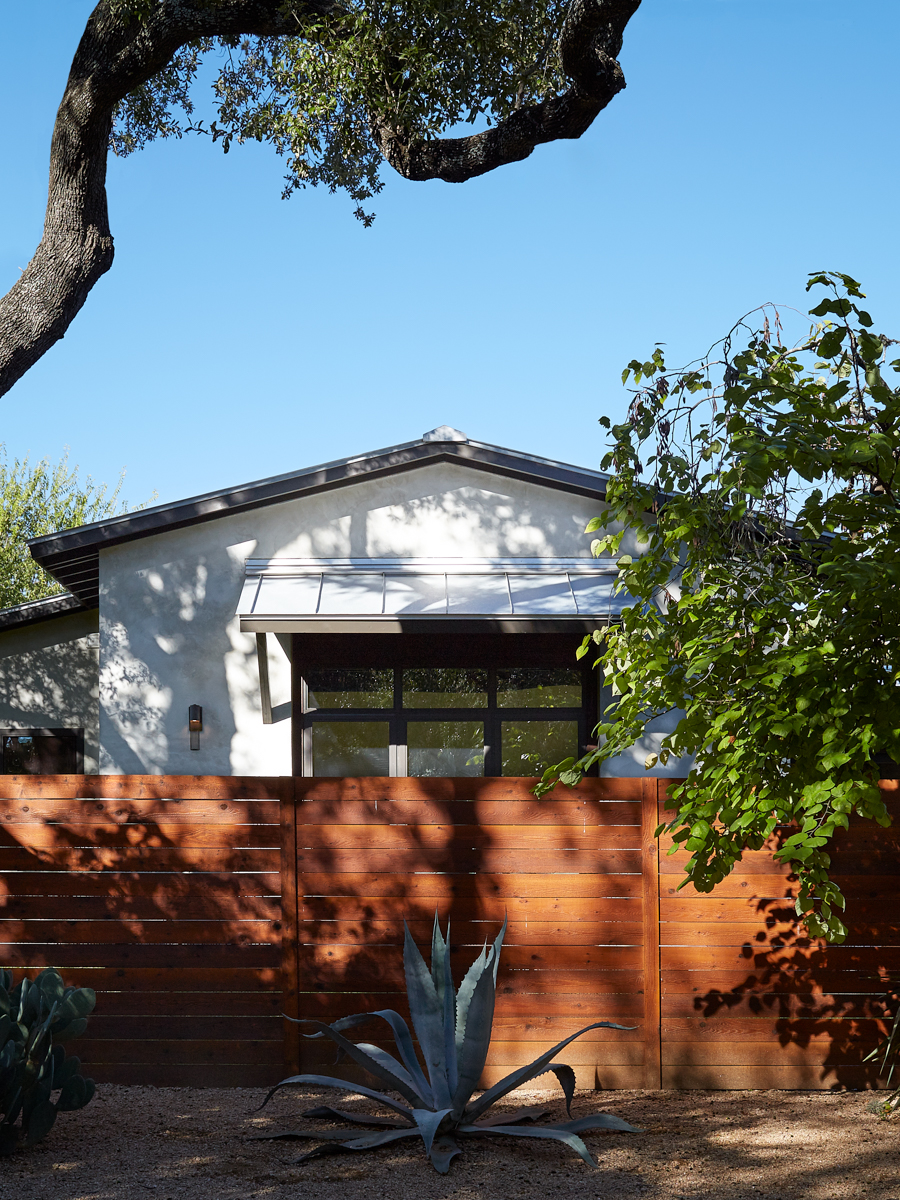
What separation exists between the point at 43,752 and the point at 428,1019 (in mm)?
10752

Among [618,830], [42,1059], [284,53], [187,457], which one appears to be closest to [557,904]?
[618,830]

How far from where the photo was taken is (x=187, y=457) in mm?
45375

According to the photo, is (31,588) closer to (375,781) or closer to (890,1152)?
(375,781)

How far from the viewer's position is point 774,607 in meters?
4.35

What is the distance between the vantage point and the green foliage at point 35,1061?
4.46 meters

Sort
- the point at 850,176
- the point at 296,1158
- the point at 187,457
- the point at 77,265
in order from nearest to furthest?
the point at 296,1158 < the point at 77,265 < the point at 850,176 < the point at 187,457

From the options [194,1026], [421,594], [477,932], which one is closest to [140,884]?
[194,1026]

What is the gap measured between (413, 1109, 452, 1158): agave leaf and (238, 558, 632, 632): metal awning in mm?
5655

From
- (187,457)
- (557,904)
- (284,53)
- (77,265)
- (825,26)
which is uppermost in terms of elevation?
(187,457)

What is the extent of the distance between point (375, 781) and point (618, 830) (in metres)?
1.47

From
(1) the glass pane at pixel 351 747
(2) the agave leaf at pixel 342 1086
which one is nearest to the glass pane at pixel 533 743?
(1) the glass pane at pixel 351 747

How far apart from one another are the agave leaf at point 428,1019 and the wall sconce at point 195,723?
20.5 feet

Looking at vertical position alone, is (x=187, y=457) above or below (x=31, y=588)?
above

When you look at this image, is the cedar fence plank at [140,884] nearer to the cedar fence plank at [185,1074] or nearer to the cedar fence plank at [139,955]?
the cedar fence plank at [139,955]
